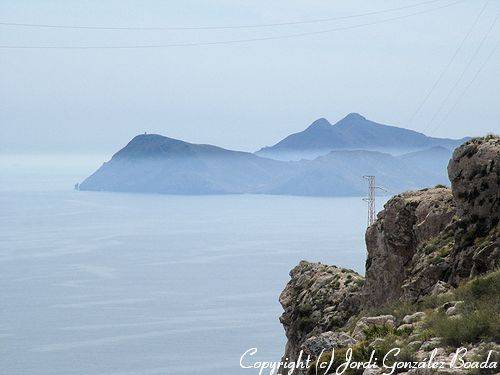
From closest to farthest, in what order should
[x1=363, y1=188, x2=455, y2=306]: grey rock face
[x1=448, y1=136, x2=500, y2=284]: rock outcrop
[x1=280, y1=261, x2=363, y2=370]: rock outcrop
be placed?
[x1=448, y1=136, x2=500, y2=284]: rock outcrop → [x1=363, y1=188, x2=455, y2=306]: grey rock face → [x1=280, y1=261, x2=363, y2=370]: rock outcrop

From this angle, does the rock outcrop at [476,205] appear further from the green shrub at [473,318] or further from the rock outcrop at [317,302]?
the rock outcrop at [317,302]

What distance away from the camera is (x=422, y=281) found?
91.2ft

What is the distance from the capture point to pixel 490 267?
24.9 metres

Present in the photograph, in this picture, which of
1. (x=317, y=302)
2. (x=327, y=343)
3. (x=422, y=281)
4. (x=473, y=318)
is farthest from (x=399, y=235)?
(x=473, y=318)

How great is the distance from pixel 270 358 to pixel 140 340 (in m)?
24.7

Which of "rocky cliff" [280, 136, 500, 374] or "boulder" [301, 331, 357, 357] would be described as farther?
"boulder" [301, 331, 357, 357]

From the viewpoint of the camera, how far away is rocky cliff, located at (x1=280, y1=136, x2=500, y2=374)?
57.9ft

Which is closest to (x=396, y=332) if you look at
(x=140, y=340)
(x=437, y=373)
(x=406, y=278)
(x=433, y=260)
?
(x=437, y=373)

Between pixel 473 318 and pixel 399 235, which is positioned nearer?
pixel 473 318

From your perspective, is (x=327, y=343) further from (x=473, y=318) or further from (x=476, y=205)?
(x=476, y=205)

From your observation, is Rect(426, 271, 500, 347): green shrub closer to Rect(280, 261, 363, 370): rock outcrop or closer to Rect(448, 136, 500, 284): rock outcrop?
Rect(448, 136, 500, 284): rock outcrop

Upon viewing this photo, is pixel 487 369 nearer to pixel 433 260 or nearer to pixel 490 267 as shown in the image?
pixel 490 267

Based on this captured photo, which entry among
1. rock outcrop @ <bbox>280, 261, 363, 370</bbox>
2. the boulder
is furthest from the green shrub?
rock outcrop @ <bbox>280, 261, 363, 370</bbox>

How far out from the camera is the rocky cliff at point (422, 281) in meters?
17.7
